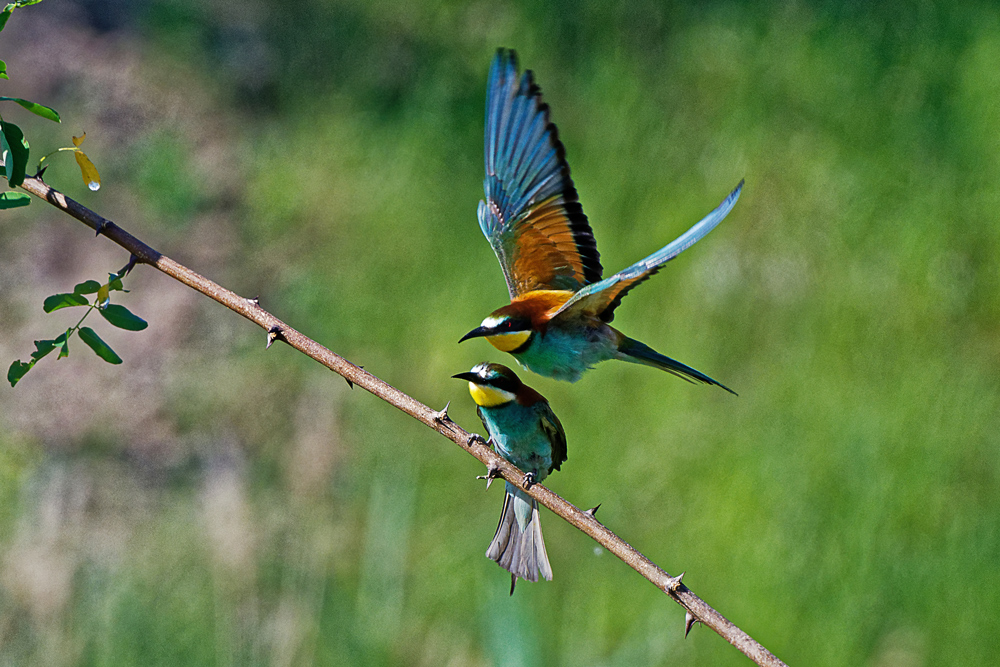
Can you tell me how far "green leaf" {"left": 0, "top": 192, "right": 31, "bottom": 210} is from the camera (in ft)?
2.89

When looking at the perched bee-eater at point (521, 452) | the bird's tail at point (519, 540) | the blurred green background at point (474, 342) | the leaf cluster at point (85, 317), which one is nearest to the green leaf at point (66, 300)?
the leaf cluster at point (85, 317)

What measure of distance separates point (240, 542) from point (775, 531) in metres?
1.12

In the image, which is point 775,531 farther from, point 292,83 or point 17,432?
point 292,83

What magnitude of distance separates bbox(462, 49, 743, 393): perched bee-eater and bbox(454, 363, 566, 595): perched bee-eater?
15 centimetres

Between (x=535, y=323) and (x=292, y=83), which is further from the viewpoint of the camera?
(x=292, y=83)

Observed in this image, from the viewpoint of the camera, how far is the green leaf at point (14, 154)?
34.7 inches

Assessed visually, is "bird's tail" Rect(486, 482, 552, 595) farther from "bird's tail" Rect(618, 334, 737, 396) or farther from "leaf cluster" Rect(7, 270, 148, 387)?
"leaf cluster" Rect(7, 270, 148, 387)

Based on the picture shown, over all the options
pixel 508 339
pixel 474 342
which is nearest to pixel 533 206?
pixel 508 339

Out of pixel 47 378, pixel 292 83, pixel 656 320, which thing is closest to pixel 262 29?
pixel 292 83

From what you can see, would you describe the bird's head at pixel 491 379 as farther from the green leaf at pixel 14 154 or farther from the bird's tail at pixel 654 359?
the green leaf at pixel 14 154

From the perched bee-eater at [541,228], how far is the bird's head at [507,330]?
0.03m

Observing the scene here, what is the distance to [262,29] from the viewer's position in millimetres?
3771

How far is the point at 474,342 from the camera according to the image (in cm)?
286

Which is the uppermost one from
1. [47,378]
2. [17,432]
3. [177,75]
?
[177,75]
